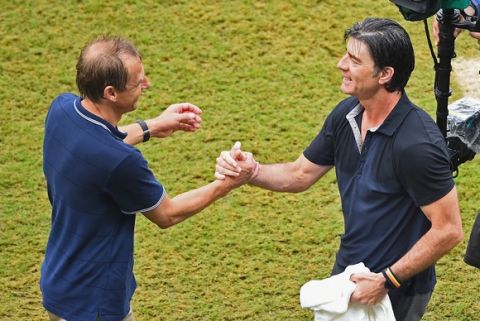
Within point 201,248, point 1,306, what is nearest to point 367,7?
point 201,248

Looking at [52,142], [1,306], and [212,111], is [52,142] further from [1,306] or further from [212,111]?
[212,111]

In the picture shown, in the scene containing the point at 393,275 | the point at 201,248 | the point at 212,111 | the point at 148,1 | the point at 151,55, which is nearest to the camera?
the point at 393,275

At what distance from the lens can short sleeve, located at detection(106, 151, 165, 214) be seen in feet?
13.6

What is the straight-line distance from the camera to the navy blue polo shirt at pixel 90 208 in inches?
163

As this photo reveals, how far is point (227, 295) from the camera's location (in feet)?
18.8

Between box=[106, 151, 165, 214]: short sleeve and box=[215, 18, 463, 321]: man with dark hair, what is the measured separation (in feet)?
2.65

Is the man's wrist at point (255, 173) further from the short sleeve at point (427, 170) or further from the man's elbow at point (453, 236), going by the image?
the man's elbow at point (453, 236)

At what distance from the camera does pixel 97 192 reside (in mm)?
4195

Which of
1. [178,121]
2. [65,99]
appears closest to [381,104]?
[178,121]

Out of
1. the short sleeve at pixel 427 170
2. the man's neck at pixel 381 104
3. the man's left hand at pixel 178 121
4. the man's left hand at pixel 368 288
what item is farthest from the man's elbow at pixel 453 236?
the man's left hand at pixel 178 121

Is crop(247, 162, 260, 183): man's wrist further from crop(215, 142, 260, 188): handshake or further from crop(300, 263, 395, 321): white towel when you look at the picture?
crop(300, 263, 395, 321): white towel

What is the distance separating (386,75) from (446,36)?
0.60 meters

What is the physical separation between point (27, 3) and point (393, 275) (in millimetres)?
4978

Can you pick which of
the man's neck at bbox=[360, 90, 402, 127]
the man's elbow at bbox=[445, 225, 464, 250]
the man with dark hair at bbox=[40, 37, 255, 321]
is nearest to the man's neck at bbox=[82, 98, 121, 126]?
the man with dark hair at bbox=[40, 37, 255, 321]
